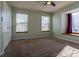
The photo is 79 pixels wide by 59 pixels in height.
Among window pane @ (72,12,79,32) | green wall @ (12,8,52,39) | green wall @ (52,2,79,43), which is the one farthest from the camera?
green wall @ (12,8,52,39)

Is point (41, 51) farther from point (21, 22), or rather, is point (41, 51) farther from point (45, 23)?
point (45, 23)

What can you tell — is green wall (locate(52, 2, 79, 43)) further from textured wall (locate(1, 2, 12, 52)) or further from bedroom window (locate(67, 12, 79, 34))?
textured wall (locate(1, 2, 12, 52))

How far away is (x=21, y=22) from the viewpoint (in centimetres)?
602

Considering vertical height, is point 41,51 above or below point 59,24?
below

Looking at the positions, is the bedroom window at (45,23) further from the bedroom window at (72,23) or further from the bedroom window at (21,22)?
the bedroom window at (72,23)

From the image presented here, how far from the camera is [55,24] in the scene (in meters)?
6.84

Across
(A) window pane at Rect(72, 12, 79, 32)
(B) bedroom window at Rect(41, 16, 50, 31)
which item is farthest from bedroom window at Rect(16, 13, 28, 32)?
(A) window pane at Rect(72, 12, 79, 32)

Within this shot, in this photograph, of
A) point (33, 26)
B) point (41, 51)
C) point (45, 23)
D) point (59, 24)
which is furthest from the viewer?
point (45, 23)

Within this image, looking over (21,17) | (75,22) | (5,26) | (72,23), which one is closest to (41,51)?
(5,26)

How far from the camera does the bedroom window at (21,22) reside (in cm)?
589

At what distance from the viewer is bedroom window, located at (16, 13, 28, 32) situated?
5.89 meters

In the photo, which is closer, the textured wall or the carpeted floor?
the carpeted floor

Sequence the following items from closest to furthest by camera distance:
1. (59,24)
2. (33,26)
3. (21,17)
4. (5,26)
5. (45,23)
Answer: (5,26), (21,17), (59,24), (33,26), (45,23)

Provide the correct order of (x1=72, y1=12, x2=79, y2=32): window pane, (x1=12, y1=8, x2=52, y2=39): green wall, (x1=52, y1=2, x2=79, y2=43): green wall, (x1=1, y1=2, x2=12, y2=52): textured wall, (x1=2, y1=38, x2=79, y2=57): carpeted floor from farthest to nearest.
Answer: (x1=12, y1=8, x2=52, y2=39): green wall < (x1=72, y1=12, x2=79, y2=32): window pane < (x1=52, y1=2, x2=79, y2=43): green wall < (x1=1, y1=2, x2=12, y2=52): textured wall < (x1=2, y1=38, x2=79, y2=57): carpeted floor
